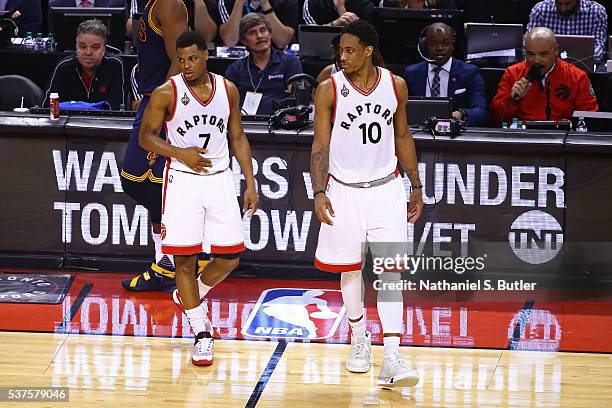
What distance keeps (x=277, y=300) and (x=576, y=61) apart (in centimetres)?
381

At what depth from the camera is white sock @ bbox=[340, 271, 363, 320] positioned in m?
6.67

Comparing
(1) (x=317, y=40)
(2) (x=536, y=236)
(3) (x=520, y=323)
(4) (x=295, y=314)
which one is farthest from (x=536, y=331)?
(1) (x=317, y=40)

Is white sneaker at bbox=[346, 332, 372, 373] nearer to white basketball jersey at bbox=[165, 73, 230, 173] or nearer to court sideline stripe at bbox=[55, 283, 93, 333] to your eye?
white basketball jersey at bbox=[165, 73, 230, 173]

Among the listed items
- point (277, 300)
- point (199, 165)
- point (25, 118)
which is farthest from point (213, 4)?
point (199, 165)

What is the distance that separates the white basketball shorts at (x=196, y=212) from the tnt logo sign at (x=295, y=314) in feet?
2.66

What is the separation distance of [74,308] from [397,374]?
260cm

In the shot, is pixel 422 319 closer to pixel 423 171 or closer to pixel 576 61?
pixel 423 171

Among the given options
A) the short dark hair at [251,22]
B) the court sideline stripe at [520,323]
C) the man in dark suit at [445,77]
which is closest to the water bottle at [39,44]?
the short dark hair at [251,22]

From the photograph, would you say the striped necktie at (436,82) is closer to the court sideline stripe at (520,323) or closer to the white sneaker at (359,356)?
the court sideline stripe at (520,323)

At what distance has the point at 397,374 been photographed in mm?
6375

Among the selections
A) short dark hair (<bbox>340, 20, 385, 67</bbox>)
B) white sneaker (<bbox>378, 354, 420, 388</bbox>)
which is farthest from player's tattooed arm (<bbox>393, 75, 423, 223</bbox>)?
white sneaker (<bbox>378, 354, 420, 388</bbox>)

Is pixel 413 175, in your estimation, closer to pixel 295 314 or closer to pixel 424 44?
pixel 295 314

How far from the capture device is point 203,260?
8.34 meters

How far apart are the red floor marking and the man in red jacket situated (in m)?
1.74
